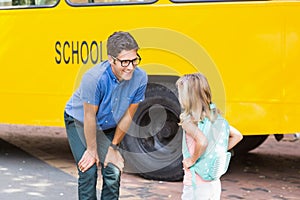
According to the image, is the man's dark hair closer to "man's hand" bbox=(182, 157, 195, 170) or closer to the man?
the man

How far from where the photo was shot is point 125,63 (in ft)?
14.2

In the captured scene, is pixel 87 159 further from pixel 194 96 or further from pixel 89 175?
pixel 194 96

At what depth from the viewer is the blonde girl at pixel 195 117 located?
4258 mm

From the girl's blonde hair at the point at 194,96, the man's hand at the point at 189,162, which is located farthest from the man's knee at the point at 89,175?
the girl's blonde hair at the point at 194,96

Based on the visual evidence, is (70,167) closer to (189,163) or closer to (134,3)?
(134,3)

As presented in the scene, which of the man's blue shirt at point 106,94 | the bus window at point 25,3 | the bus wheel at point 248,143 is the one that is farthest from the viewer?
the bus wheel at point 248,143

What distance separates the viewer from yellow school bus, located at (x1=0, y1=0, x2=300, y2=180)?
6.21 metres

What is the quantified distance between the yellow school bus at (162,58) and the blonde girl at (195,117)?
2.04m

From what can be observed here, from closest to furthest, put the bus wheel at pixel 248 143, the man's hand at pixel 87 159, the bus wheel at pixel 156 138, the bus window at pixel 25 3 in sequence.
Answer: the man's hand at pixel 87 159 < the bus wheel at pixel 156 138 < the bus window at pixel 25 3 < the bus wheel at pixel 248 143

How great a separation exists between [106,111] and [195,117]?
64cm

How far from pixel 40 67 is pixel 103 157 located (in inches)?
117

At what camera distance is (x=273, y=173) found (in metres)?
7.59

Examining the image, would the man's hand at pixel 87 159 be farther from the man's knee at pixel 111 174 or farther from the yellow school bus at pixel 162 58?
the yellow school bus at pixel 162 58

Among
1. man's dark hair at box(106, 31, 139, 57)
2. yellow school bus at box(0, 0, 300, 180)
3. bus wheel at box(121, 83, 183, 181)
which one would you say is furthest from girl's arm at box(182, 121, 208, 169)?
bus wheel at box(121, 83, 183, 181)
